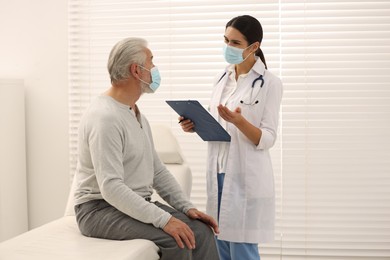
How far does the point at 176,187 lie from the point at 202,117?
319mm

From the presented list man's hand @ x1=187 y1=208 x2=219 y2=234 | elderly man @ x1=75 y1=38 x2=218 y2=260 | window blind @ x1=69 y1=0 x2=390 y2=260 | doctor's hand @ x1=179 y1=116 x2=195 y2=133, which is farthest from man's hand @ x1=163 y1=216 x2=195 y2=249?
window blind @ x1=69 y1=0 x2=390 y2=260

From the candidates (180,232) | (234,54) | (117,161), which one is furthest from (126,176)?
(234,54)

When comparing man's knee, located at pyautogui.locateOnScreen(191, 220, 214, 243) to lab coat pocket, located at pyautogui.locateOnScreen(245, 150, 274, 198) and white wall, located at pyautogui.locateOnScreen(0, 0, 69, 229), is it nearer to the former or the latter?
lab coat pocket, located at pyautogui.locateOnScreen(245, 150, 274, 198)

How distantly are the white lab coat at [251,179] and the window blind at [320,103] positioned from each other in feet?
3.18

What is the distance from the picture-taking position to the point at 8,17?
3.77 meters

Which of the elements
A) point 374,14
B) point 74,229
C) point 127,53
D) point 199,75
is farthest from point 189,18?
point 74,229

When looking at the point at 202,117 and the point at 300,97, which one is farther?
the point at 300,97

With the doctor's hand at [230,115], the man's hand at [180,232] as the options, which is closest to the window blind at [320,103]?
the doctor's hand at [230,115]

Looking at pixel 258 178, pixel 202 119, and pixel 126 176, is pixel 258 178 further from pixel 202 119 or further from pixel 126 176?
pixel 126 176

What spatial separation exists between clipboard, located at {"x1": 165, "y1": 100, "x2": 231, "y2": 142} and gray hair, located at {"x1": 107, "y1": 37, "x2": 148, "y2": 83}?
9.5 inches

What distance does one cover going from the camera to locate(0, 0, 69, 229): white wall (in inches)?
147

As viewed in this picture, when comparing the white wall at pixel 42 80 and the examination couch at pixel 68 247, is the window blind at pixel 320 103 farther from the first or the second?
the examination couch at pixel 68 247

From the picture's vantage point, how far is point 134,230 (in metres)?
2.23

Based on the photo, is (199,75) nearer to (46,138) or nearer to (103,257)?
(46,138)
